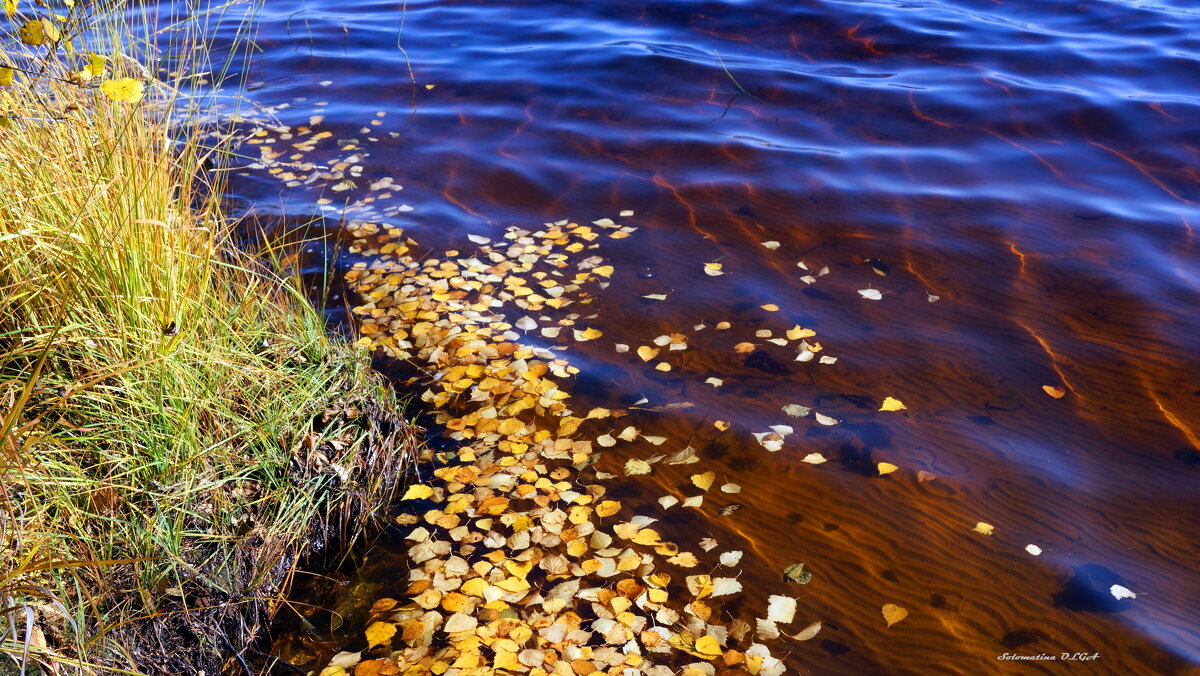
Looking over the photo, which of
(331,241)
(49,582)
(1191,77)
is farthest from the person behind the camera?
(1191,77)

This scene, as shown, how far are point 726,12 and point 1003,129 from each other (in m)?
3.45

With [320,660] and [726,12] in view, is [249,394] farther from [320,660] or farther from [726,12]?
[726,12]

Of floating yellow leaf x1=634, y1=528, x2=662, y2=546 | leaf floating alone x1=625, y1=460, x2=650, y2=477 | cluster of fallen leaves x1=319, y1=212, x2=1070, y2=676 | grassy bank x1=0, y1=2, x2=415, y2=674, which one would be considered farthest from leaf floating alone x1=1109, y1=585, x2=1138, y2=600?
grassy bank x1=0, y1=2, x2=415, y2=674

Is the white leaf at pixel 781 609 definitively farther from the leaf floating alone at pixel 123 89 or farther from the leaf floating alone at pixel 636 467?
the leaf floating alone at pixel 123 89

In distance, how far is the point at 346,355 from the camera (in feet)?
10.5

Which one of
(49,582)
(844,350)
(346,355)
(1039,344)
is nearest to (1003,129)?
(1039,344)

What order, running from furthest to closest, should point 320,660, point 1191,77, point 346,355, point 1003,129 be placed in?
point 1191,77, point 1003,129, point 346,355, point 320,660

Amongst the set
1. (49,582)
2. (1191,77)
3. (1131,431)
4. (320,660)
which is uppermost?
(1191,77)

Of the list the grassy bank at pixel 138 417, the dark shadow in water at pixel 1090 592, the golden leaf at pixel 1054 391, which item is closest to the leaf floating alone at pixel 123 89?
the grassy bank at pixel 138 417

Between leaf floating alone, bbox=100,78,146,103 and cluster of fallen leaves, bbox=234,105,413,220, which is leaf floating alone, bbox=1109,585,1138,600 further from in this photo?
cluster of fallen leaves, bbox=234,105,413,220

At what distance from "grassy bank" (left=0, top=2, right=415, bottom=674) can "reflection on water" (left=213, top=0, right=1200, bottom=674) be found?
120 centimetres

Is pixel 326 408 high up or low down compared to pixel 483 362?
up

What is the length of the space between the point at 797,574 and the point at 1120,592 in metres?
1.04

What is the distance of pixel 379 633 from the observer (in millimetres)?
2695
